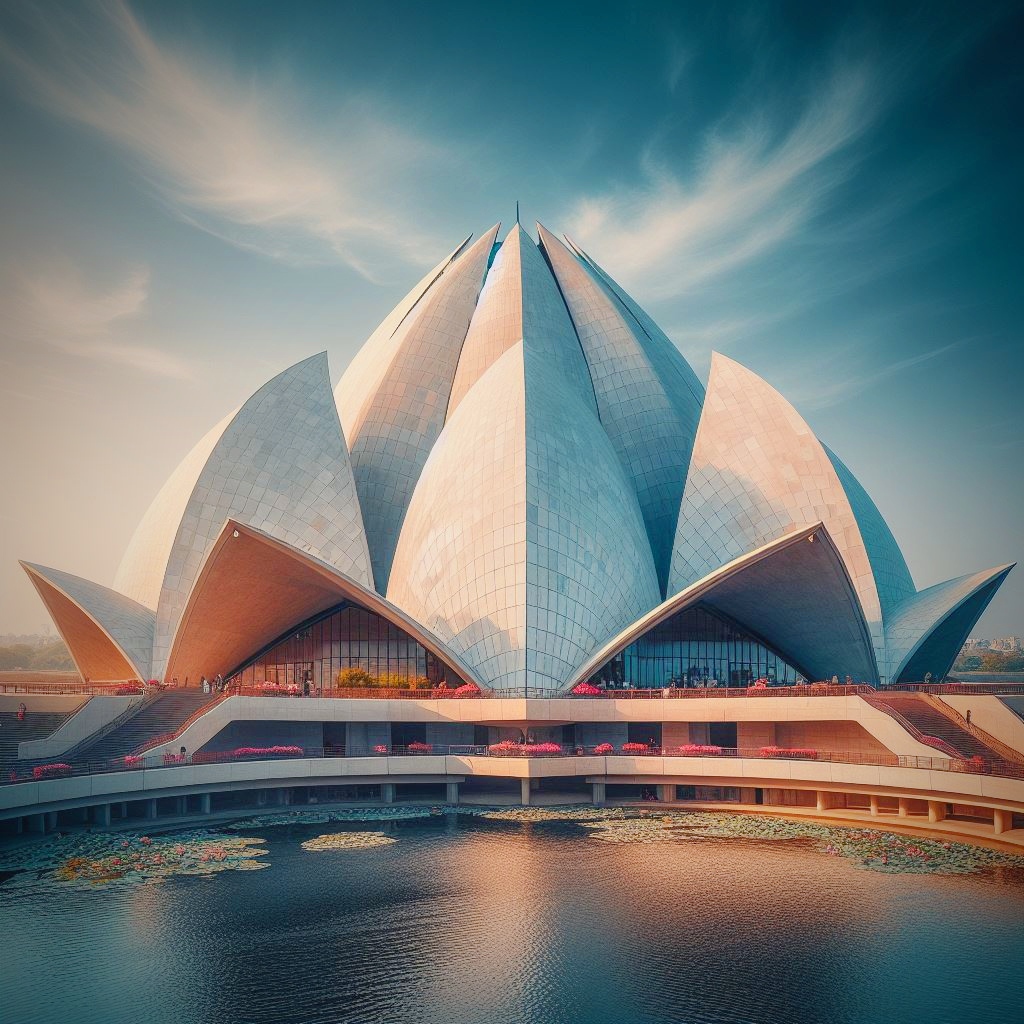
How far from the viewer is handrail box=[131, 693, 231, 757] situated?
104 feet

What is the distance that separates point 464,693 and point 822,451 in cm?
1941

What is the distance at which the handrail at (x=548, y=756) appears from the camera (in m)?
25.9

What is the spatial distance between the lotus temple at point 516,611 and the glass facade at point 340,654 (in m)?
0.11

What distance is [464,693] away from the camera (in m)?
35.9

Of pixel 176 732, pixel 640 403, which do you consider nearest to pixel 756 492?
pixel 640 403

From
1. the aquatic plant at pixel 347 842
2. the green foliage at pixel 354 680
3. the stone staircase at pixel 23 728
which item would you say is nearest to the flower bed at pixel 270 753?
the green foliage at pixel 354 680

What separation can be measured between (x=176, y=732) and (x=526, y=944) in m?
19.7

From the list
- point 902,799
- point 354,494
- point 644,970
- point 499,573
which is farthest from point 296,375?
point 644,970

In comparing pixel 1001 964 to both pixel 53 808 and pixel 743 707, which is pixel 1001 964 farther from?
pixel 53 808

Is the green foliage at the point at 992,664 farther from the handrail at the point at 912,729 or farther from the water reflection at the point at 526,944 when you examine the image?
the water reflection at the point at 526,944

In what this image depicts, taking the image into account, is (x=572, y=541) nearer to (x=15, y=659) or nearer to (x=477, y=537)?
(x=477, y=537)

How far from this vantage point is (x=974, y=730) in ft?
101

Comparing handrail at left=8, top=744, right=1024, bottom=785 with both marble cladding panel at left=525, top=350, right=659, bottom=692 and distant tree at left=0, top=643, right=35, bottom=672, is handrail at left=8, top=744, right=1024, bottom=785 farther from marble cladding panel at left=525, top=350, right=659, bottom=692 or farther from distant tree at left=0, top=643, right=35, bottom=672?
distant tree at left=0, top=643, right=35, bottom=672

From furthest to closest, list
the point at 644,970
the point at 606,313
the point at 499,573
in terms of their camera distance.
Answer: the point at 606,313 → the point at 499,573 → the point at 644,970
